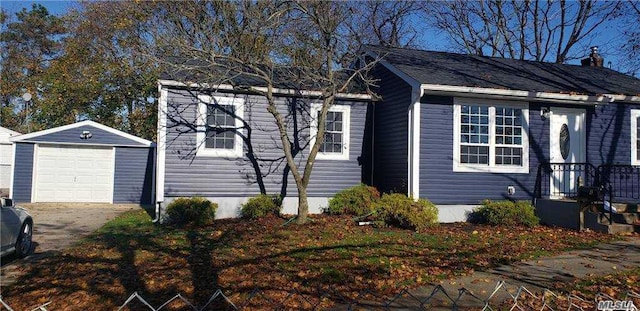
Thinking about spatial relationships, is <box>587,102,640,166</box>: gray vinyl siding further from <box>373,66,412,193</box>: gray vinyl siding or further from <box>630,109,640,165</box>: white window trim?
<box>373,66,412,193</box>: gray vinyl siding

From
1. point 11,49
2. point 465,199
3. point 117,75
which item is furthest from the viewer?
point 11,49

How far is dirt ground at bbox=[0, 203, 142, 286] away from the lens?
25.1 feet

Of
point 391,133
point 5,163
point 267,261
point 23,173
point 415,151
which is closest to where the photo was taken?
point 267,261

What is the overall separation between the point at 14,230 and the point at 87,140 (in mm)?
11011

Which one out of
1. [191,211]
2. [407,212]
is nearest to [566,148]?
[407,212]

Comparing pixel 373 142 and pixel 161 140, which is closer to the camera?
pixel 161 140

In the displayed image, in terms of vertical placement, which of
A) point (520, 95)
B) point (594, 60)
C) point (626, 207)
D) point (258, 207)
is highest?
point (594, 60)

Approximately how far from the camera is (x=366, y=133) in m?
13.5

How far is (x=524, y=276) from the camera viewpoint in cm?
650

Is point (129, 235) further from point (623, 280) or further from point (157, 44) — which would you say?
point (623, 280)

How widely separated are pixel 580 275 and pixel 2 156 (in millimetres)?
23077

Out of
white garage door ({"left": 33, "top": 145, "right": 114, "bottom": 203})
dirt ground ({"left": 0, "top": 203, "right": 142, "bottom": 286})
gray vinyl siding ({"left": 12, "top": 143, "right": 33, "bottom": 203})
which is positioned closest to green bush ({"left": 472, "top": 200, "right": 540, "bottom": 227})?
dirt ground ({"left": 0, "top": 203, "right": 142, "bottom": 286})

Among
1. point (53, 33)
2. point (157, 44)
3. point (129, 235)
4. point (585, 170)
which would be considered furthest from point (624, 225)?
point (53, 33)

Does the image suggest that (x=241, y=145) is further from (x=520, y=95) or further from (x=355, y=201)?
(x=520, y=95)
